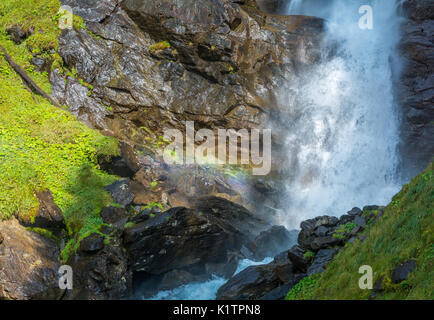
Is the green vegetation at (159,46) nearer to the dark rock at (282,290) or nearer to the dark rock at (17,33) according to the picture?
the dark rock at (17,33)

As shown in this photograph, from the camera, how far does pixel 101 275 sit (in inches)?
313

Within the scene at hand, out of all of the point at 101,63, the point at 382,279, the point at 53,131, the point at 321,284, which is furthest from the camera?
the point at 101,63

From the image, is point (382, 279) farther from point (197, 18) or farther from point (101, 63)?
point (197, 18)

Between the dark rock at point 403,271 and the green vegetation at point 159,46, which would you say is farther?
the green vegetation at point 159,46

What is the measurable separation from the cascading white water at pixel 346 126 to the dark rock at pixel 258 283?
274 inches

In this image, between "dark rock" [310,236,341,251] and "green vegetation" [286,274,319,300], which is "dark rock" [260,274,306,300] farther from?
"dark rock" [310,236,341,251]

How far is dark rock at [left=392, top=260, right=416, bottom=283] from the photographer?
14.9 feet

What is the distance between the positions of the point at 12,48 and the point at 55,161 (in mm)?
7358

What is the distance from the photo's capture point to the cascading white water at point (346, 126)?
1563cm

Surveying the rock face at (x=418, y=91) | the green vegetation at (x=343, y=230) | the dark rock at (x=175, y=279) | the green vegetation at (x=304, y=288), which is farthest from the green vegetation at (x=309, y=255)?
the rock face at (x=418, y=91)

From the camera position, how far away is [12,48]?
45.8ft

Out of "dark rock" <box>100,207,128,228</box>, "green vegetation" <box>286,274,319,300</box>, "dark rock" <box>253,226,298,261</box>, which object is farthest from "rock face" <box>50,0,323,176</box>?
"green vegetation" <box>286,274,319,300</box>

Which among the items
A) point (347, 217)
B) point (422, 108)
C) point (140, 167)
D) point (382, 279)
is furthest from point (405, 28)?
point (382, 279)

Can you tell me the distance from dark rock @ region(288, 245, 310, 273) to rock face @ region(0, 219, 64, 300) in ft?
18.7
